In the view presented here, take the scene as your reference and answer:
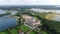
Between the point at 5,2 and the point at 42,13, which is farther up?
the point at 5,2

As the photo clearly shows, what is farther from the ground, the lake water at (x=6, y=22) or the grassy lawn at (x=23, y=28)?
the lake water at (x=6, y=22)

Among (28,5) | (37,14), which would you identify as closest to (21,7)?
(28,5)

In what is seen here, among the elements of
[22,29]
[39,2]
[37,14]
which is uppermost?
[39,2]

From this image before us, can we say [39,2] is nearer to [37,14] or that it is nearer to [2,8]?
[37,14]

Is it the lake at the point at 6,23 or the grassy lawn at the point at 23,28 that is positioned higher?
the lake at the point at 6,23

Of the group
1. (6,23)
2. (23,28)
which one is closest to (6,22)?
(6,23)

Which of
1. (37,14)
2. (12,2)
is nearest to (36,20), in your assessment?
(37,14)

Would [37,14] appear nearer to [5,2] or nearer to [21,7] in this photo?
[21,7]

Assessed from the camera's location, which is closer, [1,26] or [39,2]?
[1,26]

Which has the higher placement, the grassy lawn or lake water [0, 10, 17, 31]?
lake water [0, 10, 17, 31]

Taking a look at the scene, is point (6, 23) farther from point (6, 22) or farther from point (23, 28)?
point (23, 28)

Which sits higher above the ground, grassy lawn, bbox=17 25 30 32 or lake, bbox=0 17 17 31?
lake, bbox=0 17 17 31
